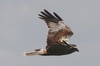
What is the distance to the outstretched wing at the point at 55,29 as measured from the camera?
17.8 meters

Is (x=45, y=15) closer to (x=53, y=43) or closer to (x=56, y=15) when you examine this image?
(x=56, y=15)

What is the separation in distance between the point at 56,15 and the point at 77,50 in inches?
123

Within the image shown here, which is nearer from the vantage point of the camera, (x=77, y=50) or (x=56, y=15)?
(x=77, y=50)

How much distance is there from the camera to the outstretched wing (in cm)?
1781

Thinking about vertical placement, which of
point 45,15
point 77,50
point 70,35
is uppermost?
point 45,15

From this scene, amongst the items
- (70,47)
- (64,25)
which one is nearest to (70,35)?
(64,25)

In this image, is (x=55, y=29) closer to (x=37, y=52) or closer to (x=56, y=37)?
(x=56, y=37)

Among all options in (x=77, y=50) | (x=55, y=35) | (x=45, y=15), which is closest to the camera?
(x=77, y=50)

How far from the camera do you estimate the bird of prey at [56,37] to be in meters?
17.0

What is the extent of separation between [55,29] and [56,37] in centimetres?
69

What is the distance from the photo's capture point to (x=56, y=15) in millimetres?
19438

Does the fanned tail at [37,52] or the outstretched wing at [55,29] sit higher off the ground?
the outstretched wing at [55,29]

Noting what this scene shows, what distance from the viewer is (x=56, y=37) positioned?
1802cm

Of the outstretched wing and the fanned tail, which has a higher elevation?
the outstretched wing
